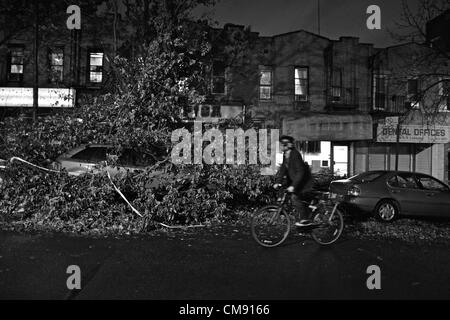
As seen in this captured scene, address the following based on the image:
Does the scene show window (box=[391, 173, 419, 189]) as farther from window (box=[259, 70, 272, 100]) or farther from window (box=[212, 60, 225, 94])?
window (box=[259, 70, 272, 100])

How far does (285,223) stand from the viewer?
7.32 meters

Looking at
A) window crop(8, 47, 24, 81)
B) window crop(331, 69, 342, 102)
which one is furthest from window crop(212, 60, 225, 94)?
window crop(8, 47, 24, 81)

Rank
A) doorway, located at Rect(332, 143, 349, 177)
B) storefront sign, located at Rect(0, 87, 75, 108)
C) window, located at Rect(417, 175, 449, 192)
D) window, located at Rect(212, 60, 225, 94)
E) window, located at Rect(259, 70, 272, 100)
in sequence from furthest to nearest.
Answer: doorway, located at Rect(332, 143, 349, 177) < window, located at Rect(259, 70, 272, 100) < storefront sign, located at Rect(0, 87, 75, 108) < window, located at Rect(212, 60, 225, 94) < window, located at Rect(417, 175, 449, 192)

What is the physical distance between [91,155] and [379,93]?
1748cm

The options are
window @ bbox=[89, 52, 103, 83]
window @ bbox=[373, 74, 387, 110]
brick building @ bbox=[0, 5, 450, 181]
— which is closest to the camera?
brick building @ bbox=[0, 5, 450, 181]

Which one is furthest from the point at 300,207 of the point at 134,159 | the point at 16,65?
the point at 16,65

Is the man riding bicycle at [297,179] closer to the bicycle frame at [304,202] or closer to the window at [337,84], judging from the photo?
the bicycle frame at [304,202]

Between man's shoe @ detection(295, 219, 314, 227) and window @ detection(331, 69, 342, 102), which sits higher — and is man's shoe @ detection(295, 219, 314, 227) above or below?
below

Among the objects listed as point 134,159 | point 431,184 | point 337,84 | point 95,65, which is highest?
point 95,65

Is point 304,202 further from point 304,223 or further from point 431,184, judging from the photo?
point 431,184

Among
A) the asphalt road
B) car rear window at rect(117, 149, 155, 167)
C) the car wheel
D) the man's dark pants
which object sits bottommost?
the asphalt road

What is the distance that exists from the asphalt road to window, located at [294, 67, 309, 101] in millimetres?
15062

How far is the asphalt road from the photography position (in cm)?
496

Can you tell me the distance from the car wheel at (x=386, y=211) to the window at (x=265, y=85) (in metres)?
12.1
